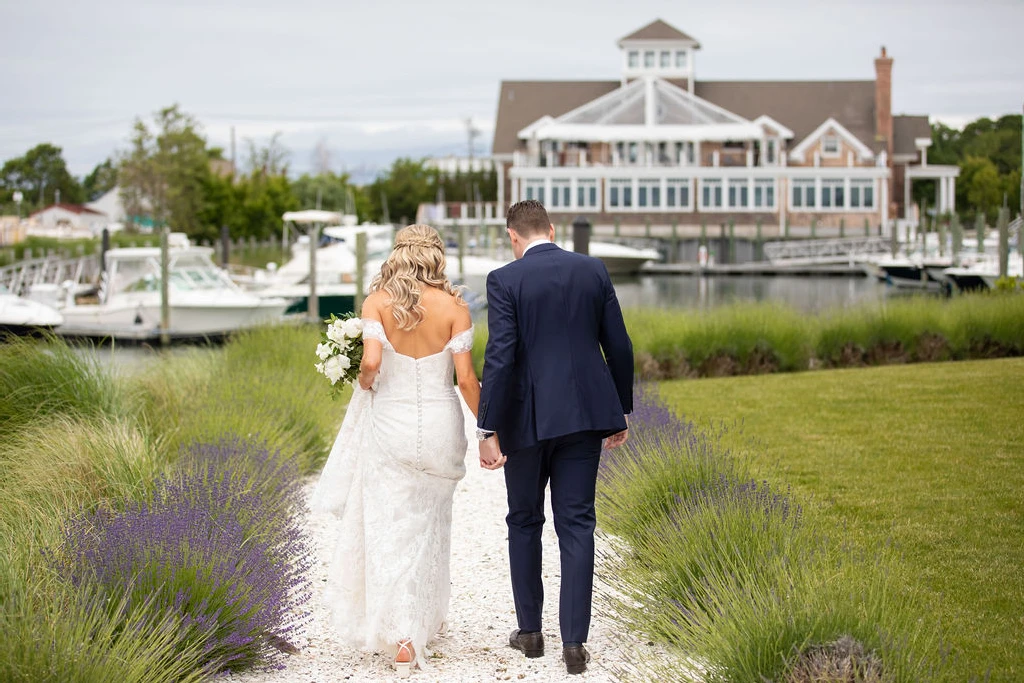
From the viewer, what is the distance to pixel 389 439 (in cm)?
578

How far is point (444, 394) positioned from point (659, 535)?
1.45m

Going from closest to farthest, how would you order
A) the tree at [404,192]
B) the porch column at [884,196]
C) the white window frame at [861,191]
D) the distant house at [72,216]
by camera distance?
1. the porch column at [884,196]
2. the white window frame at [861,191]
3. the tree at [404,192]
4. the distant house at [72,216]

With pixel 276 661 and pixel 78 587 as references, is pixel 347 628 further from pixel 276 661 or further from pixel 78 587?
pixel 78 587

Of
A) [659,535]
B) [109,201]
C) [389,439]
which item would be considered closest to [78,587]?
[389,439]

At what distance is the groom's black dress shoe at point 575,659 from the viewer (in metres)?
5.54

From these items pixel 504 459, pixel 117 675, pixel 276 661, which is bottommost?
pixel 276 661

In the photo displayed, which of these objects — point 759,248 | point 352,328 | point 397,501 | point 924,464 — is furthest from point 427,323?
point 759,248

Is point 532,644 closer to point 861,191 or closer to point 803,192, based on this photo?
point 803,192

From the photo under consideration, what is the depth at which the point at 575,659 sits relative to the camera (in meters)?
5.54

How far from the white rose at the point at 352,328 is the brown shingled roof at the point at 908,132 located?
237 feet

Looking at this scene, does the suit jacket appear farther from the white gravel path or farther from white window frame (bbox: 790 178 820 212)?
white window frame (bbox: 790 178 820 212)

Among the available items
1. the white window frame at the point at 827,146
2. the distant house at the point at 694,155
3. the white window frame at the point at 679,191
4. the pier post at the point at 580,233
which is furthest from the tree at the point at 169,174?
the pier post at the point at 580,233

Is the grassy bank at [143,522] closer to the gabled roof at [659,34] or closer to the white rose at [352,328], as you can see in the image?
the white rose at [352,328]

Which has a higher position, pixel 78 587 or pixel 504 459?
pixel 504 459
